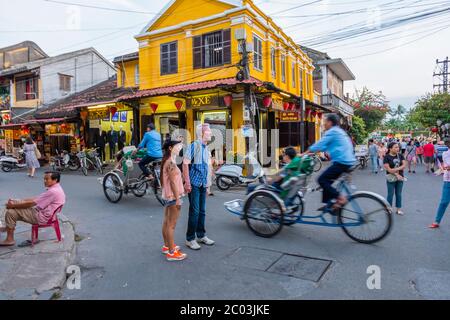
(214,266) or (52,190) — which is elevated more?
(52,190)

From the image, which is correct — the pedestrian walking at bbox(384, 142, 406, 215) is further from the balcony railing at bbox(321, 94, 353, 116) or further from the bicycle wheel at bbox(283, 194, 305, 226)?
the balcony railing at bbox(321, 94, 353, 116)

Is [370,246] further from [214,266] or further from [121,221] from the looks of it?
[121,221]

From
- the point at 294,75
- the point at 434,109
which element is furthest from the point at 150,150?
the point at 434,109

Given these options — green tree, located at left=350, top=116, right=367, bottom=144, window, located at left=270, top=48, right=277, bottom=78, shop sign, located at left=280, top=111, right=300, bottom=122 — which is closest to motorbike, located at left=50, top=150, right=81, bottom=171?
shop sign, located at left=280, top=111, right=300, bottom=122

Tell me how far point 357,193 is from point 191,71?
40.7 ft

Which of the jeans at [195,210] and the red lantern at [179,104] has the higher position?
the red lantern at [179,104]

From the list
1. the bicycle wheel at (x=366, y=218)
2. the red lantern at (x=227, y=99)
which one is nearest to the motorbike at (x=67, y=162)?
the red lantern at (x=227, y=99)

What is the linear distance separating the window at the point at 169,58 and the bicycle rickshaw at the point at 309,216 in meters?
12.2

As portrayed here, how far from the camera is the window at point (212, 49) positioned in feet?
47.5

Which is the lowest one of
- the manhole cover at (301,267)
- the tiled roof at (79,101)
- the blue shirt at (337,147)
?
the manhole cover at (301,267)

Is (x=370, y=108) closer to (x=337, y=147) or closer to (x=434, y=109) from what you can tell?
(x=434, y=109)

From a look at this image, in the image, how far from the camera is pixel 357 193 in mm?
4875

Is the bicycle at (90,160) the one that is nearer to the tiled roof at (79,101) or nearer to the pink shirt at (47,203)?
→ the tiled roof at (79,101)

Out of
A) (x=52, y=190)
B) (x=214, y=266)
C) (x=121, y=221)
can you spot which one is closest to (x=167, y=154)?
(x=214, y=266)
